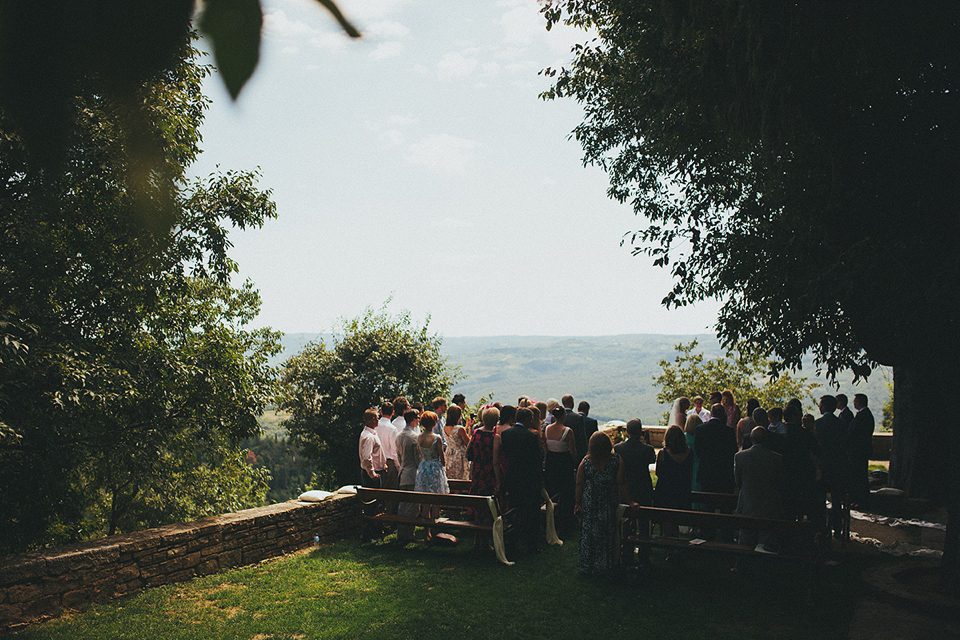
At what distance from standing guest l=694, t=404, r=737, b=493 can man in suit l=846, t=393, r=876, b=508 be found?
88.5 inches

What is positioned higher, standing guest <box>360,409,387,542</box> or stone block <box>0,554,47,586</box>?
standing guest <box>360,409,387,542</box>

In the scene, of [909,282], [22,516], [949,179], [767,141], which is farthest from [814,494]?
[22,516]

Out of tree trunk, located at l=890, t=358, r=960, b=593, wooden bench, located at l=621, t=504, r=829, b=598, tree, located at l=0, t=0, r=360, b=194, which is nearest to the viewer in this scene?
tree, located at l=0, t=0, r=360, b=194

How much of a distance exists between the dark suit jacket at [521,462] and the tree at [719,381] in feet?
41.8

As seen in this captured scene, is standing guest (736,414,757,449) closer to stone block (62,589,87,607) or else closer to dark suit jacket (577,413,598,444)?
dark suit jacket (577,413,598,444)

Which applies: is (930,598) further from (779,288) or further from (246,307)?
(246,307)

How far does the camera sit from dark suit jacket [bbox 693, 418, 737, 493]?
8586mm

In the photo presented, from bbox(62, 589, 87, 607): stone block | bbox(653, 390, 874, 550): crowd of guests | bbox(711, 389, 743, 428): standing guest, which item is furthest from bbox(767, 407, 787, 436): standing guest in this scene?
bbox(62, 589, 87, 607): stone block

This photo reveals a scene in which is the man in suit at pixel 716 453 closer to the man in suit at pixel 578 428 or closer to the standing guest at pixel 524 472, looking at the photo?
the man in suit at pixel 578 428

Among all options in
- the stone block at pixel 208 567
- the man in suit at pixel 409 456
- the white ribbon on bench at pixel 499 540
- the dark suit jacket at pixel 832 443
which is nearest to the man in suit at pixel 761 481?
the dark suit jacket at pixel 832 443

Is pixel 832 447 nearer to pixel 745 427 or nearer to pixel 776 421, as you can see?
pixel 776 421

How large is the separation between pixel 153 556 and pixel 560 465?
194 inches

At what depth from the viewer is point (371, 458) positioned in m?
9.23

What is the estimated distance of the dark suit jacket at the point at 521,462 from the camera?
8086 mm
